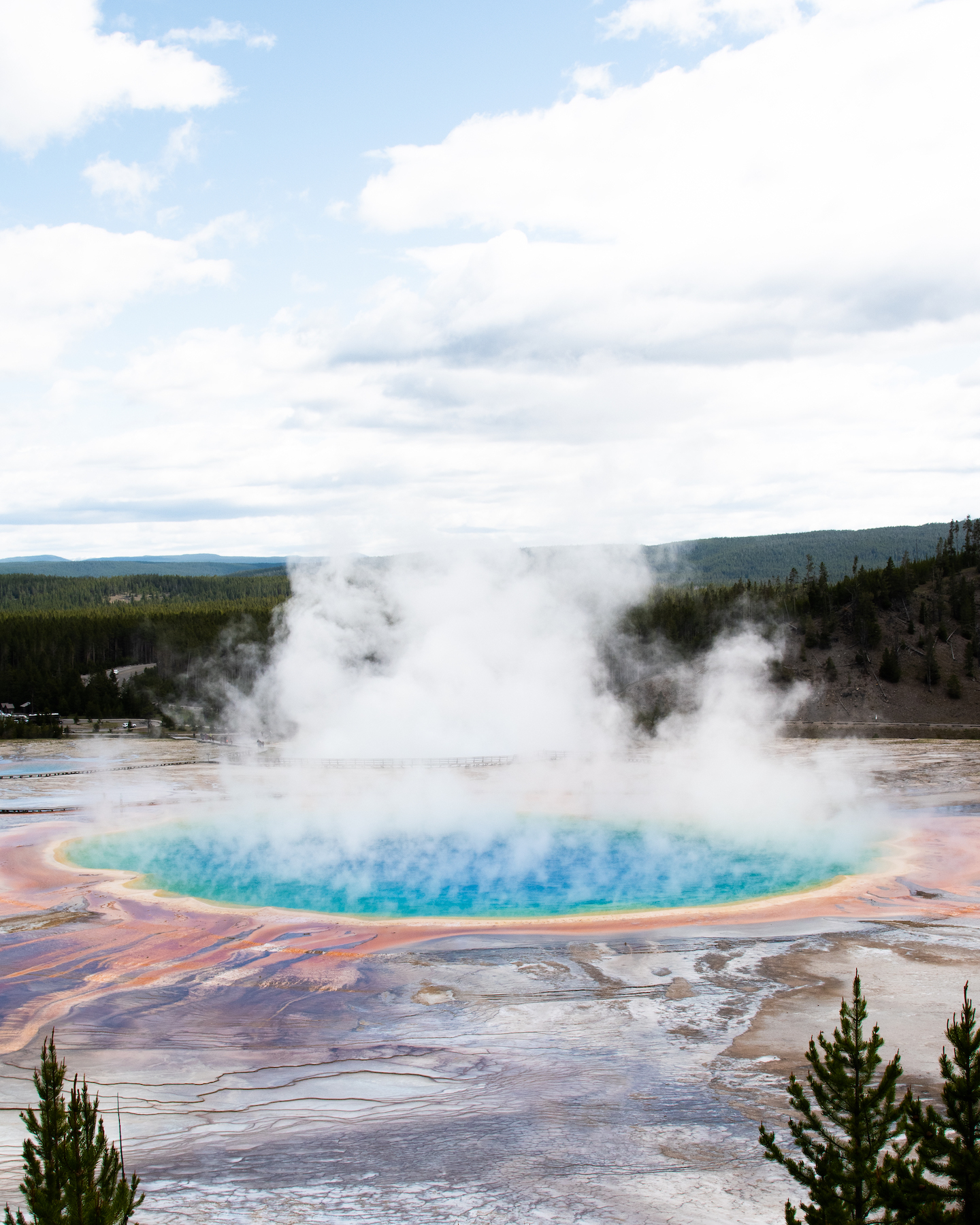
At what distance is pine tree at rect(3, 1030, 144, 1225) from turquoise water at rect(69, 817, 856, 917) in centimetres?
1387

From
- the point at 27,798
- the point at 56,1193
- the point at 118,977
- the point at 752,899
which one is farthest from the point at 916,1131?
the point at 27,798

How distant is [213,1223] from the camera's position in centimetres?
823

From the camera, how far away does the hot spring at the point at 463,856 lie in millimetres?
19719

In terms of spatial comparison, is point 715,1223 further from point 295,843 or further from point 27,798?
point 27,798

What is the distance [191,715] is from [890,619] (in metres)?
45.1

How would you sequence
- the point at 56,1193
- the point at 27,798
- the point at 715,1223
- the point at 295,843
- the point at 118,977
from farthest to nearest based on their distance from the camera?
the point at 27,798
the point at 295,843
the point at 118,977
the point at 715,1223
the point at 56,1193

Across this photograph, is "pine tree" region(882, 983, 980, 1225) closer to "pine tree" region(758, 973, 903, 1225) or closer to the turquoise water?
"pine tree" region(758, 973, 903, 1225)

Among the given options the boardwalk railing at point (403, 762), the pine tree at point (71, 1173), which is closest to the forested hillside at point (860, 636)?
the boardwalk railing at point (403, 762)

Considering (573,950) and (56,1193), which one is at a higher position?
(56,1193)

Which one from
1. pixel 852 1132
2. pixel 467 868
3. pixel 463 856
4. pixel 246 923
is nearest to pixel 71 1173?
pixel 852 1132

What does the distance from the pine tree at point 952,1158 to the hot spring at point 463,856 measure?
43.9 feet

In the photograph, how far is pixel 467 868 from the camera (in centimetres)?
2241

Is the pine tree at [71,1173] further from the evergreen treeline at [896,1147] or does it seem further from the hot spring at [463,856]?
the hot spring at [463,856]

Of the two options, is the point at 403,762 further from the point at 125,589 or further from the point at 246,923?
the point at 125,589
